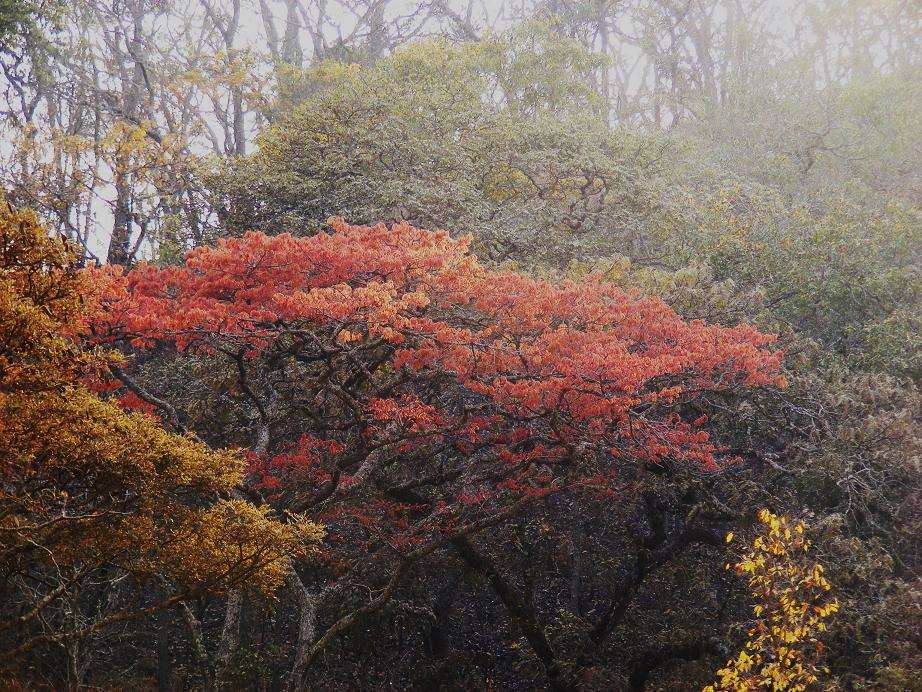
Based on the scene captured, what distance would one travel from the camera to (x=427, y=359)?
1087 centimetres

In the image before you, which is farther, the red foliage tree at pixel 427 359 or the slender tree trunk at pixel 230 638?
the slender tree trunk at pixel 230 638

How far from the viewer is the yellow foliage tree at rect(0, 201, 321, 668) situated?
577cm

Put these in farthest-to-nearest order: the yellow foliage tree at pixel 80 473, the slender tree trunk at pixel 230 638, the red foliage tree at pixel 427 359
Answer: the slender tree trunk at pixel 230 638, the red foliage tree at pixel 427 359, the yellow foliage tree at pixel 80 473

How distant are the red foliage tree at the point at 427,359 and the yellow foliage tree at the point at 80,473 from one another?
2524 millimetres

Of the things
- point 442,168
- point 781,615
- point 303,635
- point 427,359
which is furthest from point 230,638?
point 442,168

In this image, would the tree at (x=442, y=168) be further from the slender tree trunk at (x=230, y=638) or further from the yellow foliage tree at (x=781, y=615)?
the yellow foliage tree at (x=781, y=615)

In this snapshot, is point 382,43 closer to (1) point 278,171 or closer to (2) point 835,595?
(1) point 278,171

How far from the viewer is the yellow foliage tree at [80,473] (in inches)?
227

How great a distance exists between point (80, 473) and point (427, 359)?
16.0 feet

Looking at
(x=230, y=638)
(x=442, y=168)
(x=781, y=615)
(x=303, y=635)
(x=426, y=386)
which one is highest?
(x=442, y=168)

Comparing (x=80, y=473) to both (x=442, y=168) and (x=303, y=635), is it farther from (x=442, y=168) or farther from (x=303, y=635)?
(x=442, y=168)

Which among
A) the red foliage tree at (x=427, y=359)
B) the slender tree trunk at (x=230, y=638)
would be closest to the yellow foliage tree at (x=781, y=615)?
the red foliage tree at (x=427, y=359)

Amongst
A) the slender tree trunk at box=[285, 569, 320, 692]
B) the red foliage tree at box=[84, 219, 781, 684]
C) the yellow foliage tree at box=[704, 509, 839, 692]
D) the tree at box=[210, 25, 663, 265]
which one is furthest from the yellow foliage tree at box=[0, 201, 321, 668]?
the tree at box=[210, 25, 663, 265]

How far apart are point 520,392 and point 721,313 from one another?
16.6 feet
